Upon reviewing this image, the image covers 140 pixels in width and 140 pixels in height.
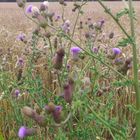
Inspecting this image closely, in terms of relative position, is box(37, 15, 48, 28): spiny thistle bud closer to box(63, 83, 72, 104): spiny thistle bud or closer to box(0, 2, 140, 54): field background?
box(63, 83, 72, 104): spiny thistle bud

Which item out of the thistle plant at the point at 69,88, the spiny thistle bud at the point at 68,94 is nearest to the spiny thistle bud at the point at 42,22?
the thistle plant at the point at 69,88

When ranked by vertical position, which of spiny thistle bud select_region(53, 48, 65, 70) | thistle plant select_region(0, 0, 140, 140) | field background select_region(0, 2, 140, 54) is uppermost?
spiny thistle bud select_region(53, 48, 65, 70)

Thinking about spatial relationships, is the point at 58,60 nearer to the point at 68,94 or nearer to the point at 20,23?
the point at 68,94

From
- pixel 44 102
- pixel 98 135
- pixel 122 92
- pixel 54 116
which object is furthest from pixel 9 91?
pixel 54 116

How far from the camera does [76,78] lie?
1.46 metres

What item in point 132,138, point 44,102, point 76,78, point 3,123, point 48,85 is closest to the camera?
point 76,78

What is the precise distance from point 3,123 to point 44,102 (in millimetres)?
661

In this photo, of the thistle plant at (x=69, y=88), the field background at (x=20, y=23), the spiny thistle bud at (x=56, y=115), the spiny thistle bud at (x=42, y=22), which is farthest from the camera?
the field background at (x=20, y=23)

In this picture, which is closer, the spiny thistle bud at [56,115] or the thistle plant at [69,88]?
the spiny thistle bud at [56,115]

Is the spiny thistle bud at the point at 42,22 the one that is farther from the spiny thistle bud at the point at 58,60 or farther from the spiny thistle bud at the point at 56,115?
the spiny thistle bud at the point at 56,115

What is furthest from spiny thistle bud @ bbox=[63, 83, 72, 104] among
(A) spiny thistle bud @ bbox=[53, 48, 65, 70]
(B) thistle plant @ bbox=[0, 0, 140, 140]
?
(A) spiny thistle bud @ bbox=[53, 48, 65, 70]

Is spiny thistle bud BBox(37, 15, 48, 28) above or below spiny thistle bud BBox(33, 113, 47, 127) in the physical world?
above

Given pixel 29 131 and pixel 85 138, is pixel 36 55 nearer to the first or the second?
pixel 85 138

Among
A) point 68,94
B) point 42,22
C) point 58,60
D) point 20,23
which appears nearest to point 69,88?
point 68,94
